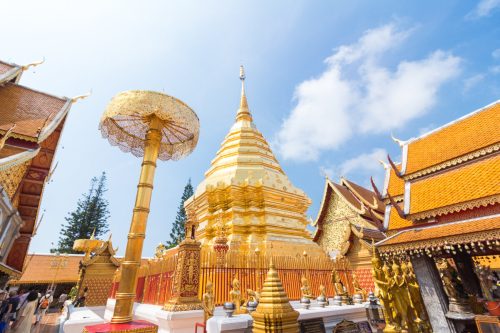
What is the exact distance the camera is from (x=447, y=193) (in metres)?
6.57

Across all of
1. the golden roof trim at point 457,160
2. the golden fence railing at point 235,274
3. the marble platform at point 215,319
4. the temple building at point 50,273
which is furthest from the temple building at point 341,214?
the temple building at point 50,273

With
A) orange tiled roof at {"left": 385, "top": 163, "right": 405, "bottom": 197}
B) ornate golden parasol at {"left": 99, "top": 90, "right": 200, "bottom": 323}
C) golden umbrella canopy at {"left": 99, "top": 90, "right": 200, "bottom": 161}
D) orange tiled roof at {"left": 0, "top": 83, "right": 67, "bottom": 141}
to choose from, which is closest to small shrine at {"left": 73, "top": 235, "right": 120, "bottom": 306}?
orange tiled roof at {"left": 0, "top": 83, "right": 67, "bottom": 141}

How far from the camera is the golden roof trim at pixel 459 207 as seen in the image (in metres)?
5.46

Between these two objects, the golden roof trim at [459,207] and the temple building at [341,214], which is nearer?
the golden roof trim at [459,207]

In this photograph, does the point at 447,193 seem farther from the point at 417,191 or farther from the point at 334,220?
the point at 334,220

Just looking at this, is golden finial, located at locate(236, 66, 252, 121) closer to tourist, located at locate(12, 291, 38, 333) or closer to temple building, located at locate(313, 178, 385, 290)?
temple building, located at locate(313, 178, 385, 290)

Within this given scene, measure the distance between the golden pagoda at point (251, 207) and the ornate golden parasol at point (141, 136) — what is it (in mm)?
5596

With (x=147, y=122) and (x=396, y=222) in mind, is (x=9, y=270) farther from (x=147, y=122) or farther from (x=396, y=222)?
(x=396, y=222)

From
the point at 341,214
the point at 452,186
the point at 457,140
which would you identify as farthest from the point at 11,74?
the point at 341,214

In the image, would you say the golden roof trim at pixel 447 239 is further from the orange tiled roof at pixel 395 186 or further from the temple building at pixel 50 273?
the temple building at pixel 50 273

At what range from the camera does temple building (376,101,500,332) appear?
5512 millimetres

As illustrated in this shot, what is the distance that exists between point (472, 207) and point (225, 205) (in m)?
A: 8.38

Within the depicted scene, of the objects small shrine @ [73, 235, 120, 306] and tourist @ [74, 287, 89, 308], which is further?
small shrine @ [73, 235, 120, 306]

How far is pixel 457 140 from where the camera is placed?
777 centimetres
